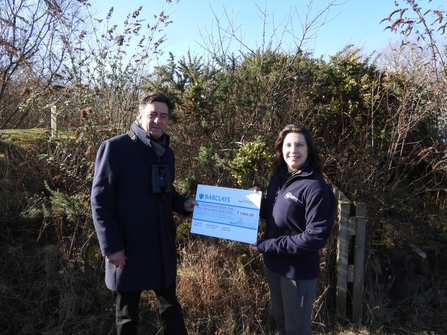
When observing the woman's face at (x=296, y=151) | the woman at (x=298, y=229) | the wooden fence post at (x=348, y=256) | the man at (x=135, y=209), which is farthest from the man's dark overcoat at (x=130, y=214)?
the wooden fence post at (x=348, y=256)

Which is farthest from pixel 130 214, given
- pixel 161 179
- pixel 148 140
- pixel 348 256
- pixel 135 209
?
pixel 348 256

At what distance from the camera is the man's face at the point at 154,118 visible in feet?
9.02

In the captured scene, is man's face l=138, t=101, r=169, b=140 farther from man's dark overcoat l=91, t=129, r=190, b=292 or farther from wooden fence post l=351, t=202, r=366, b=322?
wooden fence post l=351, t=202, r=366, b=322

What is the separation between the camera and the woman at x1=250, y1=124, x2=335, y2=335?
2.49 meters

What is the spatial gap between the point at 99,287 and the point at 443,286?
4.28 m

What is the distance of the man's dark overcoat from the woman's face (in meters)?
1.00

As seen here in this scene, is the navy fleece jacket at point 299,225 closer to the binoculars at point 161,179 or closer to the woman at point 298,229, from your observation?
the woman at point 298,229

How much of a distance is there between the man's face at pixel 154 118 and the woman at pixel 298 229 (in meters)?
0.94

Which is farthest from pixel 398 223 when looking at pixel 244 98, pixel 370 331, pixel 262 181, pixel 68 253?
pixel 68 253

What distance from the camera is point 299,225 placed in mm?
2615

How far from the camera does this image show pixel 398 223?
16.3 ft

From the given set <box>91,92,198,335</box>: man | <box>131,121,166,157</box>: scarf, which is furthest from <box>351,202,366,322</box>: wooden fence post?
<box>131,121,166,157</box>: scarf

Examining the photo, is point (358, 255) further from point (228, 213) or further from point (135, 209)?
point (135, 209)

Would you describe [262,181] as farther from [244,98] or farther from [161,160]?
[161,160]
